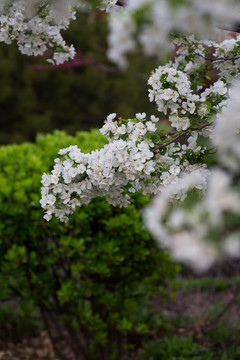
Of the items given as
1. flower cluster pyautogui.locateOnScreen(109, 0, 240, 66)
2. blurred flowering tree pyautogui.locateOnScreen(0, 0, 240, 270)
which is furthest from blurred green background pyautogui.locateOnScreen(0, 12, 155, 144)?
flower cluster pyautogui.locateOnScreen(109, 0, 240, 66)

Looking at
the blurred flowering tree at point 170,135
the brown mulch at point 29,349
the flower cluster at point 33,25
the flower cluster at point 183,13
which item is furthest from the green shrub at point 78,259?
the flower cluster at point 183,13

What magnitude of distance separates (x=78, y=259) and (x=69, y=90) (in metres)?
8.08

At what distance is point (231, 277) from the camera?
5.58 m

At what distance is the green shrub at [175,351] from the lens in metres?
3.43

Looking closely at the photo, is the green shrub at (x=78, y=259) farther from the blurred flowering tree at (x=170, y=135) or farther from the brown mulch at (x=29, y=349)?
the blurred flowering tree at (x=170, y=135)

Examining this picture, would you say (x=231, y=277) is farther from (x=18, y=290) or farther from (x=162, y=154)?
(x=162, y=154)

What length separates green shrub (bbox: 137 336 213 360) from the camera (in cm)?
343

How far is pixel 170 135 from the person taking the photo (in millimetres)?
2191

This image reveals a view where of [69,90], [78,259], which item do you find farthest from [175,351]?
[69,90]

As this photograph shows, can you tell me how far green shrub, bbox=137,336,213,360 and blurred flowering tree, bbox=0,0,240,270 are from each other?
1.78 m

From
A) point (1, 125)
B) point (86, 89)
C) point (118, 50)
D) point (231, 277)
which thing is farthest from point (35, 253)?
point (86, 89)

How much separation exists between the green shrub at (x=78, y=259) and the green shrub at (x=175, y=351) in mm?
168

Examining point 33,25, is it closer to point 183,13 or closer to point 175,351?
point 183,13

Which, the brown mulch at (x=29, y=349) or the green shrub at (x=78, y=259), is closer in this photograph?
the green shrub at (x=78, y=259)
